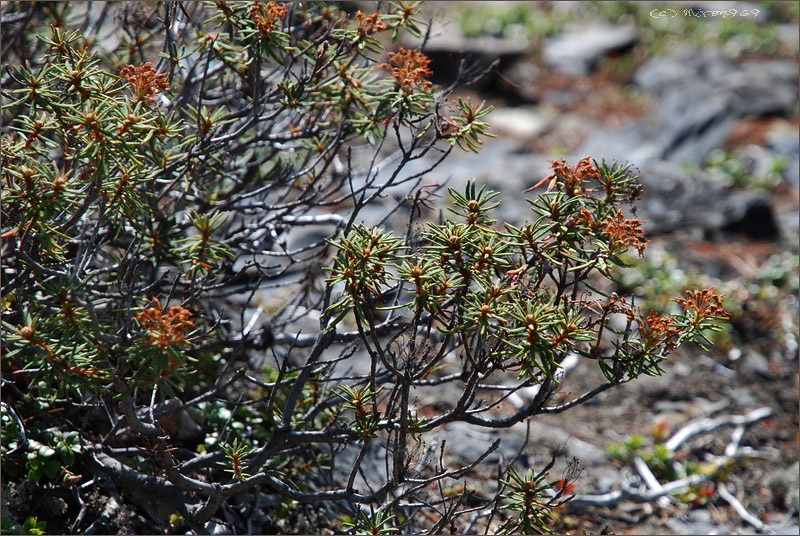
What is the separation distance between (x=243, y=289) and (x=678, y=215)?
5.78 metres

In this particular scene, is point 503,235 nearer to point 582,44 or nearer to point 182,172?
point 182,172

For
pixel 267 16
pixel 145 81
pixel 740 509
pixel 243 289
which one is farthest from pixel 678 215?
pixel 145 81

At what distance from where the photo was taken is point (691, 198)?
8.09m

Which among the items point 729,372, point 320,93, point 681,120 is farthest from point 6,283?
point 681,120

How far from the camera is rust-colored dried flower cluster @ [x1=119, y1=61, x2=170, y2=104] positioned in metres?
2.48

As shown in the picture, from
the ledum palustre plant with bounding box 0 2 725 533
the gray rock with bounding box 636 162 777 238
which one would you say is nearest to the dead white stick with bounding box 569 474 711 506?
the ledum palustre plant with bounding box 0 2 725 533

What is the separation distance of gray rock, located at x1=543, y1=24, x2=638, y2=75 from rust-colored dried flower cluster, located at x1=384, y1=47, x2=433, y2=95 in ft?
34.3

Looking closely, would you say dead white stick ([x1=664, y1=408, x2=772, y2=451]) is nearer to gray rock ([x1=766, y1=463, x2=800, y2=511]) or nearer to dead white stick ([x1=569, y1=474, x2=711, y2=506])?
dead white stick ([x1=569, y1=474, x2=711, y2=506])

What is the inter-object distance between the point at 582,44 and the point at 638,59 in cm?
108

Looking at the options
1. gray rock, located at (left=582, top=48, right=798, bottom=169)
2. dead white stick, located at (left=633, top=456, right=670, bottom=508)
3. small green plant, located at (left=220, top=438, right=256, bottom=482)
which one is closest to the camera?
small green plant, located at (left=220, top=438, right=256, bottom=482)

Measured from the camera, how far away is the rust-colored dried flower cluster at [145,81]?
2479 mm

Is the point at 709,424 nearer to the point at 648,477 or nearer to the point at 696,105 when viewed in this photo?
the point at 648,477

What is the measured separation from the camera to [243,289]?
3658 mm

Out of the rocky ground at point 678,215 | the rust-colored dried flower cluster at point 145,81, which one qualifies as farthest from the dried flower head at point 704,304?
the rust-colored dried flower cluster at point 145,81
